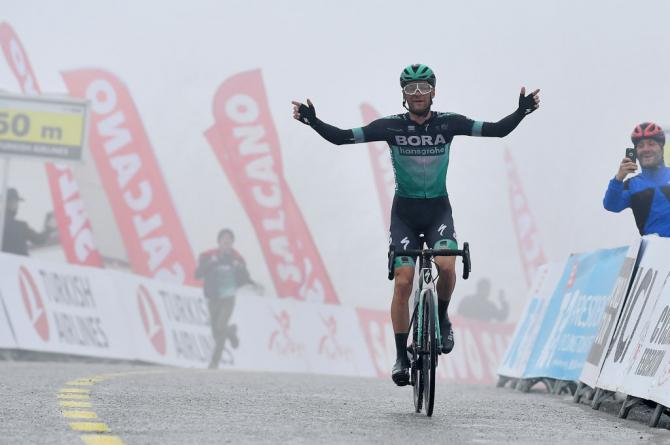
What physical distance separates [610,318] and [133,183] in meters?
16.9

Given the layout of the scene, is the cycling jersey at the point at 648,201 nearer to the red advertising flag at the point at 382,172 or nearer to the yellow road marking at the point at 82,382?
the yellow road marking at the point at 82,382

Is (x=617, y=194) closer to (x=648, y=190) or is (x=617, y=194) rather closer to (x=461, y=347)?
(x=648, y=190)

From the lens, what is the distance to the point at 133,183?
27.4 m

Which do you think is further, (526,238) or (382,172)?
(526,238)

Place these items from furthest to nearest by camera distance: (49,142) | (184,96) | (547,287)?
(184,96) → (49,142) → (547,287)

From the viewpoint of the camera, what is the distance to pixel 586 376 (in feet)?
38.8

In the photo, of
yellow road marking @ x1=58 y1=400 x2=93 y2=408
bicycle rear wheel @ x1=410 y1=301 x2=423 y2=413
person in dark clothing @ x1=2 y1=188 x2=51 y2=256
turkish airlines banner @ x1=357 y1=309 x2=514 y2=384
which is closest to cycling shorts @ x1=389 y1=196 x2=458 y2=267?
bicycle rear wheel @ x1=410 y1=301 x2=423 y2=413

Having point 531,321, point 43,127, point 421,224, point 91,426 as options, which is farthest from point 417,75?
point 43,127

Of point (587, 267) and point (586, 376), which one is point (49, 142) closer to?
point (587, 267)

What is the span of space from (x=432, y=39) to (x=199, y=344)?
30653 millimetres

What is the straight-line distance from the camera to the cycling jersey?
11820mm

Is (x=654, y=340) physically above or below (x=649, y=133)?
below

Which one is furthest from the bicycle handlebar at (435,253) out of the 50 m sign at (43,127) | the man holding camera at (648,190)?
the 50 m sign at (43,127)

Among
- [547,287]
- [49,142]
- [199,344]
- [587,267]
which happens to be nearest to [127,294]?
[199,344]
